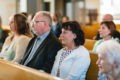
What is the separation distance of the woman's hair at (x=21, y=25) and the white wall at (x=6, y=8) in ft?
24.9

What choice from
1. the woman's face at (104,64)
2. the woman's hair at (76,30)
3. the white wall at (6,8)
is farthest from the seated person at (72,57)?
the white wall at (6,8)

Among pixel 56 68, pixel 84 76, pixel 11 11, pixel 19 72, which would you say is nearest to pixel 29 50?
pixel 56 68

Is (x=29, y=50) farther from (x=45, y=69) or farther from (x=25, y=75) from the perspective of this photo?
(x=25, y=75)

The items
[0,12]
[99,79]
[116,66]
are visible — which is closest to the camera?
[116,66]

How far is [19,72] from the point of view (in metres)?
2.50

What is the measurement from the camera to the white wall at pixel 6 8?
12.1 metres

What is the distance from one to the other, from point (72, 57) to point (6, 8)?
30.6ft

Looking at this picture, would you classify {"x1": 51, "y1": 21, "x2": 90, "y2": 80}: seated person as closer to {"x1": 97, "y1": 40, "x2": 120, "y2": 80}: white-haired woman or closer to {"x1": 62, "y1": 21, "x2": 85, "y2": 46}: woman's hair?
{"x1": 62, "y1": 21, "x2": 85, "y2": 46}: woman's hair

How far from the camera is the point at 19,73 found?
2482 millimetres

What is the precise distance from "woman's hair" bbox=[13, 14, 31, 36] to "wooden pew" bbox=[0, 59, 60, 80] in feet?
5.26

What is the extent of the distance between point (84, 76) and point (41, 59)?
0.58 metres

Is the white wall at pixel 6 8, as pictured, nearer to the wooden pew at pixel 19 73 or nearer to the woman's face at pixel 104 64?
the wooden pew at pixel 19 73

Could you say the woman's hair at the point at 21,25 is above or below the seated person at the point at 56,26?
above

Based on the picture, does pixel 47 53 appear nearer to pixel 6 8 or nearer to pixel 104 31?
pixel 104 31
